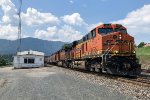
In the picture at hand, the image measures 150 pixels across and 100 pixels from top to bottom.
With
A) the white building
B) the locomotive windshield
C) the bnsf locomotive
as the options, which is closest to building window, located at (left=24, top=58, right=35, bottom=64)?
the white building

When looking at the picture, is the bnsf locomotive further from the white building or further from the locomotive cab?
the white building

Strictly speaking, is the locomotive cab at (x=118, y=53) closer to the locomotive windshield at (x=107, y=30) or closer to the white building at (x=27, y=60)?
the locomotive windshield at (x=107, y=30)

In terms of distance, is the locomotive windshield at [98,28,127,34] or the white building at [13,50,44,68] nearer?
the locomotive windshield at [98,28,127,34]

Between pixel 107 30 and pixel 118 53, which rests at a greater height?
pixel 107 30

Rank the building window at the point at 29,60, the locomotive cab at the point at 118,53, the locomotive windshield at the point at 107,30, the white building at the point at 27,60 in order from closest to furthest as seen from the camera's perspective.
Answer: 1. the locomotive cab at the point at 118,53
2. the locomotive windshield at the point at 107,30
3. the white building at the point at 27,60
4. the building window at the point at 29,60

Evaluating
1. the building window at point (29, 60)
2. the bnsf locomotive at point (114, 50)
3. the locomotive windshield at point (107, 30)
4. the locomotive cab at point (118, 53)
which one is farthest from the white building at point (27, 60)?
the locomotive cab at point (118, 53)

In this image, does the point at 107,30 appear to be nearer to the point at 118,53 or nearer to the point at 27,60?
the point at 118,53

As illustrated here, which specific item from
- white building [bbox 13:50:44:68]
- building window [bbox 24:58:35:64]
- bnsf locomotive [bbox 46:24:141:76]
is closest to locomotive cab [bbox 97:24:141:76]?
bnsf locomotive [bbox 46:24:141:76]

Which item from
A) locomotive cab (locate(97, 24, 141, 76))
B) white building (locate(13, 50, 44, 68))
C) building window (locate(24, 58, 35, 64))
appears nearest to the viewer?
locomotive cab (locate(97, 24, 141, 76))

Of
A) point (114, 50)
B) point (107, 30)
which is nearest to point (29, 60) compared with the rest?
point (107, 30)

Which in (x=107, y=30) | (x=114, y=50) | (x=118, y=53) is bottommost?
(x=118, y=53)

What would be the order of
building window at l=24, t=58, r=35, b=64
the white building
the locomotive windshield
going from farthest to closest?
building window at l=24, t=58, r=35, b=64, the white building, the locomotive windshield

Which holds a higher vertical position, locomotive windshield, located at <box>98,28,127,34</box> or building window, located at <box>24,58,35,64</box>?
locomotive windshield, located at <box>98,28,127,34</box>

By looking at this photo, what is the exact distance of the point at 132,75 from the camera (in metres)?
23.4
